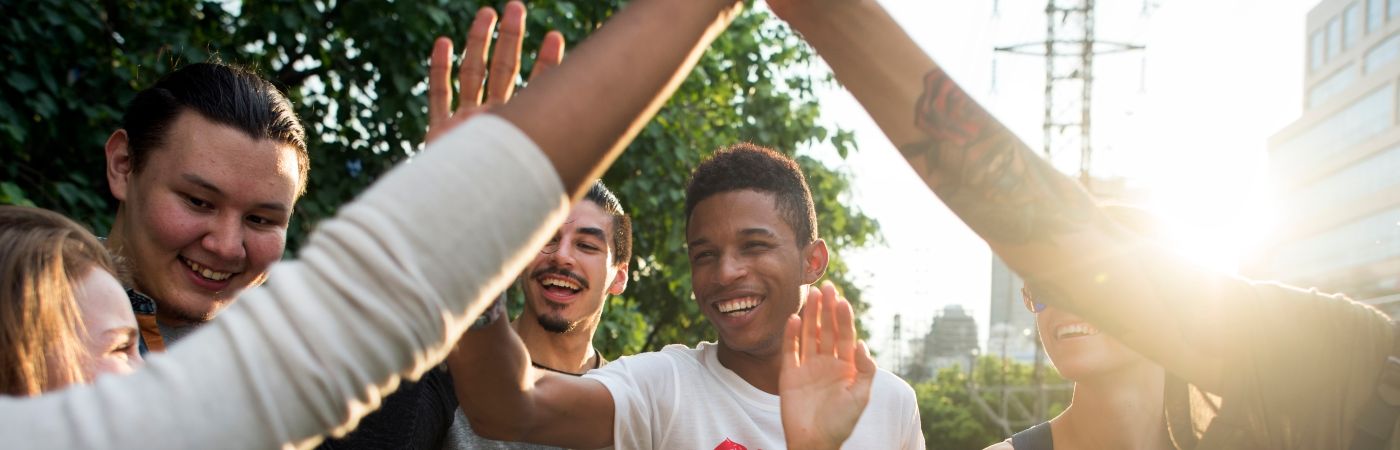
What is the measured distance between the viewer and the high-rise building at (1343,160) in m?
63.5

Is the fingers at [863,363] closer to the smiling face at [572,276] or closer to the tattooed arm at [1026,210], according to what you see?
the tattooed arm at [1026,210]

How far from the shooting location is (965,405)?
54.0 metres

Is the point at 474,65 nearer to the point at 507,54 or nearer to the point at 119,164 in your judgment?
the point at 507,54

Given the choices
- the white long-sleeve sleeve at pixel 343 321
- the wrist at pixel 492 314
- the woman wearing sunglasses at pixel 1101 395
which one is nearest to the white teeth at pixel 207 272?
the wrist at pixel 492 314

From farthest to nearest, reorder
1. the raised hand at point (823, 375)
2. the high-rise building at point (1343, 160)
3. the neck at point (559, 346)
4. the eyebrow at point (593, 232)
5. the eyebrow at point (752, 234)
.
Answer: the high-rise building at point (1343, 160) → the eyebrow at point (593, 232) → the neck at point (559, 346) → the eyebrow at point (752, 234) → the raised hand at point (823, 375)

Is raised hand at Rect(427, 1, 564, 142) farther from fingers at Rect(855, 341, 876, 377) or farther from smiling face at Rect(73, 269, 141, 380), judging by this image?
fingers at Rect(855, 341, 876, 377)

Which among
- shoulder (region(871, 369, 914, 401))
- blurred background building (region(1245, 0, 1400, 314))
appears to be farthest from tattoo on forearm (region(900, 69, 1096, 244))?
blurred background building (region(1245, 0, 1400, 314))

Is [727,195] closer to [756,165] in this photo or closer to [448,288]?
[756,165]

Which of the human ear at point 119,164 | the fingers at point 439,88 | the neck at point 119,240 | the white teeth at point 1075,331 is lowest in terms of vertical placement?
the white teeth at point 1075,331

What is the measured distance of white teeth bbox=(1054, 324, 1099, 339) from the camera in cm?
367

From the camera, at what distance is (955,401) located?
5578 cm

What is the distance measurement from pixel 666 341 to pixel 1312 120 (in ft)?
239

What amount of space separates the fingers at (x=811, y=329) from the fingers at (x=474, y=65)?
85 cm

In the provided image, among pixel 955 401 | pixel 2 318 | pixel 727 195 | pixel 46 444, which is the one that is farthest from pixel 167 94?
pixel 955 401
